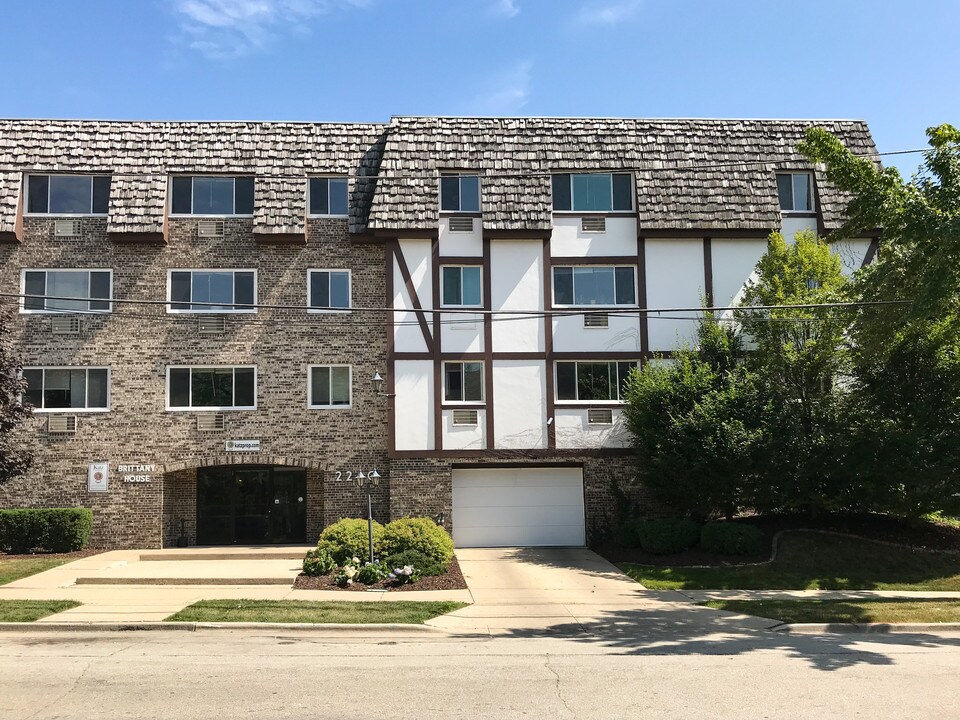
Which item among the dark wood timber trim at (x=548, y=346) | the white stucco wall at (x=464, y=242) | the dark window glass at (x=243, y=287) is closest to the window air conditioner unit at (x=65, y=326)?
the dark window glass at (x=243, y=287)

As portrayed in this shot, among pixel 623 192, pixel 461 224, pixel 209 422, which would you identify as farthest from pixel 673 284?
pixel 209 422

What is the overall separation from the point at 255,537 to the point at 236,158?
10.5 m

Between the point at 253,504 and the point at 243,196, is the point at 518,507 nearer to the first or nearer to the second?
the point at 253,504

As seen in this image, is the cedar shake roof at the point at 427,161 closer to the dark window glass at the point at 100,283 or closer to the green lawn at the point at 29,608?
the dark window glass at the point at 100,283

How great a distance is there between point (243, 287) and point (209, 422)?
3.77 m

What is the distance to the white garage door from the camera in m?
23.3

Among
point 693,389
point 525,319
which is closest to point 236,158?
point 525,319

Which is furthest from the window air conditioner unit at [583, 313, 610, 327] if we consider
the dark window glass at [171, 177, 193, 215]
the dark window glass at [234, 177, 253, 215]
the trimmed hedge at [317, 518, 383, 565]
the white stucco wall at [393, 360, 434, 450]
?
the dark window glass at [171, 177, 193, 215]

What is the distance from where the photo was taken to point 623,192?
2412 cm

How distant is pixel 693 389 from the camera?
816 inches

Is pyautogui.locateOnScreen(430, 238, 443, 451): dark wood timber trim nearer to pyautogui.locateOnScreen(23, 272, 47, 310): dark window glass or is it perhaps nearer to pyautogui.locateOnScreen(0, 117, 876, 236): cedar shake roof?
pyautogui.locateOnScreen(0, 117, 876, 236): cedar shake roof

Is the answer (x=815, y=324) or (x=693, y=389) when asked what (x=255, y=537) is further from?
(x=815, y=324)

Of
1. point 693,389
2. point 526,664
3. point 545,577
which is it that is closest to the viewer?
point 526,664

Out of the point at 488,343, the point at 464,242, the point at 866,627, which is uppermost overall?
the point at 464,242
